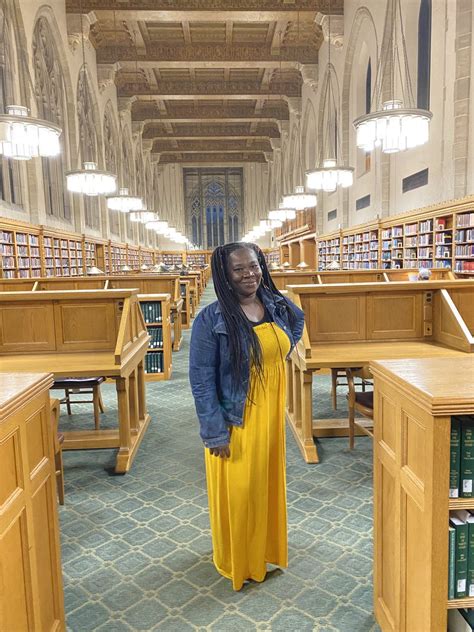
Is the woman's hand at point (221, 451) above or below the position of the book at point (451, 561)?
above

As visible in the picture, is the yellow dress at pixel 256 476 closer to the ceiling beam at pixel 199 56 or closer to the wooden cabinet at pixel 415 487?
the wooden cabinet at pixel 415 487

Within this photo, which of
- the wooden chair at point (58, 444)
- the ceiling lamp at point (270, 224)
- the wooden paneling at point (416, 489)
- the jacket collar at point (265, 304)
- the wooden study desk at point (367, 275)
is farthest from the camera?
the ceiling lamp at point (270, 224)

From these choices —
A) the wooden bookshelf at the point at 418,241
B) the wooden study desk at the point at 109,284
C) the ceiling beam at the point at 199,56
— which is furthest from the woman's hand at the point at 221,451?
the ceiling beam at the point at 199,56

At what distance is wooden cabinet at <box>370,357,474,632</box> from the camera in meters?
1.64

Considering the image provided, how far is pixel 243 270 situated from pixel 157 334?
5.25 m

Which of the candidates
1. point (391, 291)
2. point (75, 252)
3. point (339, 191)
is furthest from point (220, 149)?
point (391, 291)

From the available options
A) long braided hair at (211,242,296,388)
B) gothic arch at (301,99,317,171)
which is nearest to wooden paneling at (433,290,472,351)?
long braided hair at (211,242,296,388)

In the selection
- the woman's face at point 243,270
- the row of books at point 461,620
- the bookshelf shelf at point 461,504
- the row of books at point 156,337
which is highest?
the woman's face at point 243,270

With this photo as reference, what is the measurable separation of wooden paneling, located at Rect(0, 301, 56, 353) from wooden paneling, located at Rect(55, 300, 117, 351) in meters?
0.08

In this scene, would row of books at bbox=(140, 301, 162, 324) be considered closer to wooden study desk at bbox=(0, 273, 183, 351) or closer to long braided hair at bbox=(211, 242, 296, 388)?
wooden study desk at bbox=(0, 273, 183, 351)

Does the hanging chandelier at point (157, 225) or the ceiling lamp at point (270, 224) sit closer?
the hanging chandelier at point (157, 225)

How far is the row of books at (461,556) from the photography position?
5.65 ft

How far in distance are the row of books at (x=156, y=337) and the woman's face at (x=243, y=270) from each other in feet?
16.9

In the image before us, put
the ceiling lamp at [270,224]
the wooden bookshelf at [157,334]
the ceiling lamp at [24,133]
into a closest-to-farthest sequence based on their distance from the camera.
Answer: the ceiling lamp at [24,133] < the wooden bookshelf at [157,334] < the ceiling lamp at [270,224]
